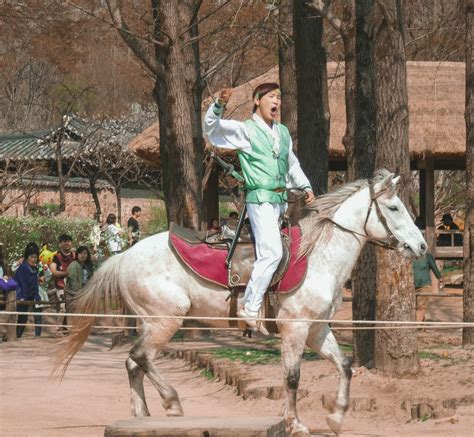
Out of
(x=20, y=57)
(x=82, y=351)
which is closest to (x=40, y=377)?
(x=82, y=351)

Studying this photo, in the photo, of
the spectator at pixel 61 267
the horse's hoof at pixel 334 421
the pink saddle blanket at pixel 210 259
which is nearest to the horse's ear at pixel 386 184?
the pink saddle blanket at pixel 210 259

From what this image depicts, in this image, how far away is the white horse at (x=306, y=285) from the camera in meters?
9.93

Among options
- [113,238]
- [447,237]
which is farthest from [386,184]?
[447,237]

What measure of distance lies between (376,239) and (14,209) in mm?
32552

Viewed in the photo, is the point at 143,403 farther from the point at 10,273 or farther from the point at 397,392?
the point at 10,273

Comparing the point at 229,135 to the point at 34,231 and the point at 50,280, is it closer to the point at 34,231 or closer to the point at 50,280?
the point at 50,280

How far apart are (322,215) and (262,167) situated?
0.64m

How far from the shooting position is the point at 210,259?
10.2 m

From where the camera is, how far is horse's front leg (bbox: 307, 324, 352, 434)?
988 centimetres

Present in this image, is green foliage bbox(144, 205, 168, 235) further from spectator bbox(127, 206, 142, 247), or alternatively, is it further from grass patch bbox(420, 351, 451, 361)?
grass patch bbox(420, 351, 451, 361)

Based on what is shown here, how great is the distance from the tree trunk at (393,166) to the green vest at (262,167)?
8.86ft

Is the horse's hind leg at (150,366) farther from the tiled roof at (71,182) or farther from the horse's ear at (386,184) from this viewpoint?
the tiled roof at (71,182)

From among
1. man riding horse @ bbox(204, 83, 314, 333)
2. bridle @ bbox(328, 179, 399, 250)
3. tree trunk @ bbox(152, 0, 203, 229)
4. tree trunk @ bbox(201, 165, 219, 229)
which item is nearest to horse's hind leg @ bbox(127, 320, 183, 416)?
man riding horse @ bbox(204, 83, 314, 333)

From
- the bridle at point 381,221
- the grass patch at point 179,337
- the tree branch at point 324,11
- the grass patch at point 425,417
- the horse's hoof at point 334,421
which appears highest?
the tree branch at point 324,11
